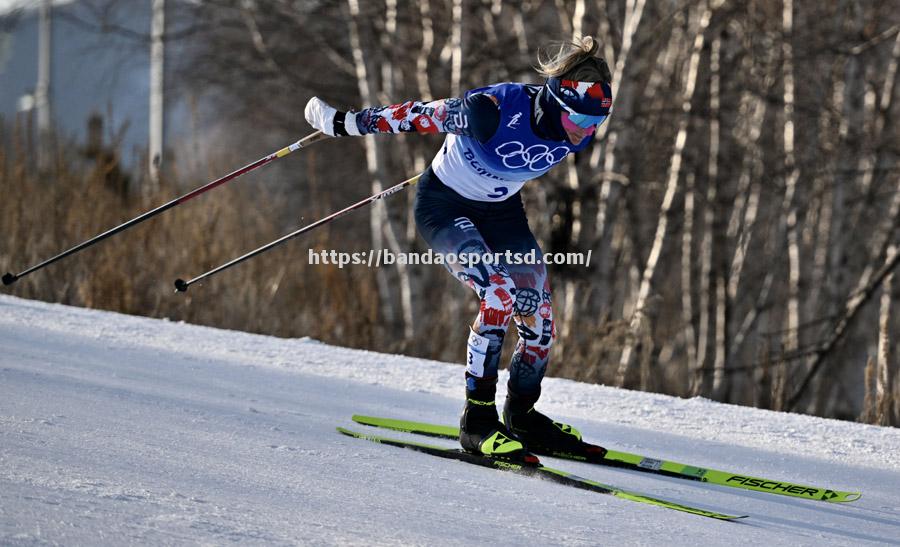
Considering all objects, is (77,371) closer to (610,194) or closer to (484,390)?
(484,390)

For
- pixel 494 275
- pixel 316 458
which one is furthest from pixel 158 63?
pixel 316 458

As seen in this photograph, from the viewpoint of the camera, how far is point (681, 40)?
12.1 metres

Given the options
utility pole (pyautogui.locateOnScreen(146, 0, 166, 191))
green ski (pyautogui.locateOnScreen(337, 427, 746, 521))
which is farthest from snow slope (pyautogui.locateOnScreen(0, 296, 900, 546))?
utility pole (pyautogui.locateOnScreen(146, 0, 166, 191))

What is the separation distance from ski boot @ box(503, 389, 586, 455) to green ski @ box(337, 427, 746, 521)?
29 centimetres

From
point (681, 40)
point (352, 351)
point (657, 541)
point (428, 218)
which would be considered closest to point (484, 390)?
point (428, 218)

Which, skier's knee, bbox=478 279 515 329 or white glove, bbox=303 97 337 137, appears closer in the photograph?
skier's knee, bbox=478 279 515 329

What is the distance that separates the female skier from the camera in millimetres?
3795

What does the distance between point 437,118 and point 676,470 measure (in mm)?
1501

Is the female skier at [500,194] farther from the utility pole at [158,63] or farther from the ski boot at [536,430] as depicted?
the utility pole at [158,63]

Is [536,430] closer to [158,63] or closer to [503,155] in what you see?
[503,155]

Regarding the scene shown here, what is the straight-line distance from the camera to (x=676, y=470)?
387 cm

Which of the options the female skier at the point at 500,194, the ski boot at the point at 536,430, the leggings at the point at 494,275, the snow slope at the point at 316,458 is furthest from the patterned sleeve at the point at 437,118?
the snow slope at the point at 316,458

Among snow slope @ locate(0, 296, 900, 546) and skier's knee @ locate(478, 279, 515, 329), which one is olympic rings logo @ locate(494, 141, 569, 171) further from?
snow slope @ locate(0, 296, 900, 546)

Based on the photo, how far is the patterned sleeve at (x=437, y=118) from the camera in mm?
3795
